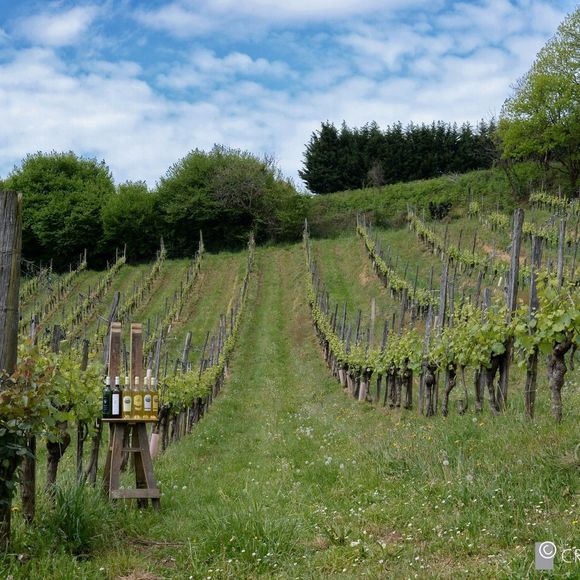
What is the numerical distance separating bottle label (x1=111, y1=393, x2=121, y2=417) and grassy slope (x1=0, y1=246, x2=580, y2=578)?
1090mm

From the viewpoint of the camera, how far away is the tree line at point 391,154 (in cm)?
6450

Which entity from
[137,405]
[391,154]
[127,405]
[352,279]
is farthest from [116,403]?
[391,154]

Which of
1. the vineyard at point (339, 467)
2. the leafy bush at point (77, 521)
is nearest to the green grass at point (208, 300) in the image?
the vineyard at point (339, 467)

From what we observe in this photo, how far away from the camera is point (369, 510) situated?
20.0 feet

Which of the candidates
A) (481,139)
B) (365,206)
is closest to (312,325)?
(365,206)

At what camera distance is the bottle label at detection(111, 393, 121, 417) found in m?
7.69

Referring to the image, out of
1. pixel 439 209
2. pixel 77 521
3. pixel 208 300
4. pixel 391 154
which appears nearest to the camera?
pixel 77 521

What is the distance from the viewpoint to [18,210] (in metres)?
5.91

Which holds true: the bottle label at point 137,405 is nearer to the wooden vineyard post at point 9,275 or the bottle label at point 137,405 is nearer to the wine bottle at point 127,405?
the wine bottle at point 127,405

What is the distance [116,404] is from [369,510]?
3.13m

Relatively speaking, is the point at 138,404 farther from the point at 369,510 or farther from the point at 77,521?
the point at 369,510

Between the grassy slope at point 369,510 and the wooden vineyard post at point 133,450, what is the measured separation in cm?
36

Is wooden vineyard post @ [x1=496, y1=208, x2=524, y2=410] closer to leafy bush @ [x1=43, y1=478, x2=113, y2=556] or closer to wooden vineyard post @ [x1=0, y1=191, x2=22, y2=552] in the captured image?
leafy bush @ [x1=43, y1=478, x2=113, y2=556]

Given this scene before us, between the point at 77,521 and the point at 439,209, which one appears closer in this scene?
the point at 77,521
